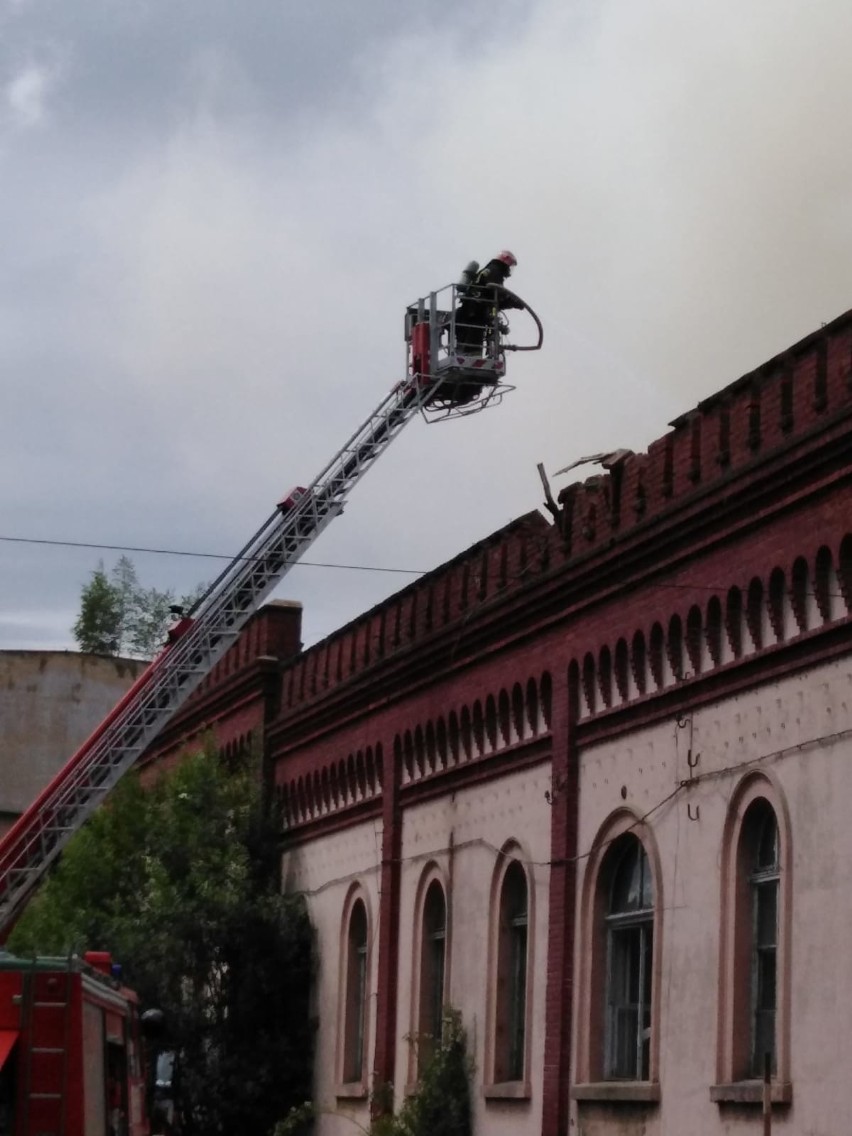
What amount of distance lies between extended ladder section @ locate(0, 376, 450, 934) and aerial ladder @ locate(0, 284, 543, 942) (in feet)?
0.05

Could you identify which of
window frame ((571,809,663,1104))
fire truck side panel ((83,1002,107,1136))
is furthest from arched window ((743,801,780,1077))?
fire truck side panel ((83,1002,107,1136))

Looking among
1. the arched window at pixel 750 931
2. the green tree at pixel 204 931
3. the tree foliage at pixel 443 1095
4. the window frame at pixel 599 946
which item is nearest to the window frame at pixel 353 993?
the green tree at pixel 204 931

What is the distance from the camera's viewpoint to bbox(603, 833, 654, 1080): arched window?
20641 millimetres

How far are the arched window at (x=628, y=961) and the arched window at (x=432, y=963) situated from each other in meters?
4.71

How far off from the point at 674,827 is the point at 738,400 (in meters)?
4.05

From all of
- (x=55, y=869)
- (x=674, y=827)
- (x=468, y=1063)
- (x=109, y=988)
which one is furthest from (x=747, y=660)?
(x=55, y=869)

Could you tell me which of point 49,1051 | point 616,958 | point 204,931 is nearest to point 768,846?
point 616,958

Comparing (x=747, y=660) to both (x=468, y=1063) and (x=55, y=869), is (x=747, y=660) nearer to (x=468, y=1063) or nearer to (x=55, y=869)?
(x=468, y=1063)

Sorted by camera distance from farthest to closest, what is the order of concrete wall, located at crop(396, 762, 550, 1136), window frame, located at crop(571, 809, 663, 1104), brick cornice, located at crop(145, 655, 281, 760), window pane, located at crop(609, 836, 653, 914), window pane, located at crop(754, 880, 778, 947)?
brick cornice, located at crop(145, 655, 281, 760)
concrete wall, located at crop(396, 762, 550, 1136)
window pane, located at crop(609, 836, 653, 914)
window frame, located at crop(571, 809, 663, 1104)
window pane, located at crop(754, 880, 778, 947)

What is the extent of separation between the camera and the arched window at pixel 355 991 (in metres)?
28.6

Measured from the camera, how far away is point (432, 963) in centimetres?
2631

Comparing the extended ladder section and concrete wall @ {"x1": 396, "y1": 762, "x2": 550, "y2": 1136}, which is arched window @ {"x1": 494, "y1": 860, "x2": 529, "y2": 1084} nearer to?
concrete wall @ {"x1": 396, "y1": 762, "x2": 550, "y2": 1136}

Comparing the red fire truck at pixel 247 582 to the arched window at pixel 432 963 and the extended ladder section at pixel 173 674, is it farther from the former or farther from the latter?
the arched window at pixel 432 963

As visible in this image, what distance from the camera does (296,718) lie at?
102 ft
